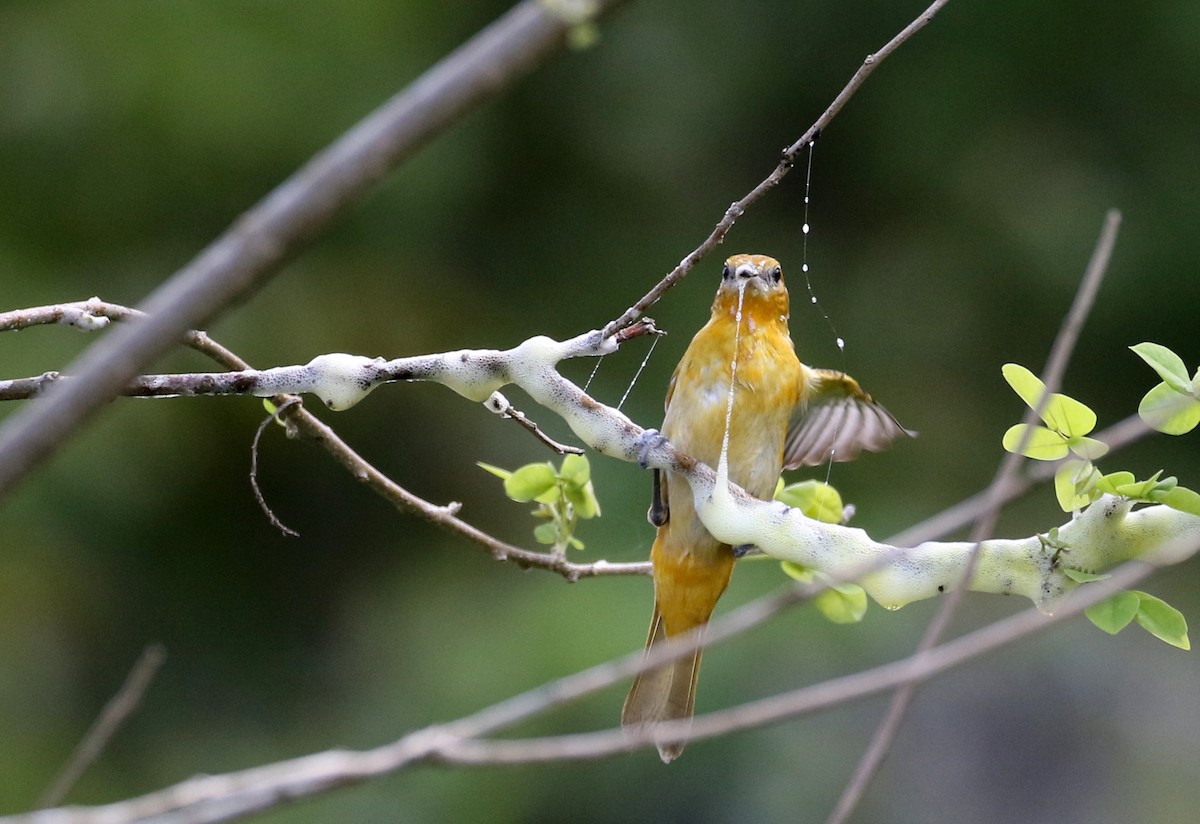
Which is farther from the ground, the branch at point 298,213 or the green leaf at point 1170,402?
the branch at point 298,213

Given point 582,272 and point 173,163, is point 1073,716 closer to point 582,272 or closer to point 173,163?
point 582,272

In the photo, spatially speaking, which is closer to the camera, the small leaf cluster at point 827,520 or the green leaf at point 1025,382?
the green leaf at point 1025,382

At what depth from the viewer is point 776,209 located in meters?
4.77

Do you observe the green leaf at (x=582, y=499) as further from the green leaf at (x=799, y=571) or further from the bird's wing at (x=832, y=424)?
the bird's wing at (x=832, y=424)

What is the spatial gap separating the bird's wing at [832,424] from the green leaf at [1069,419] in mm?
846

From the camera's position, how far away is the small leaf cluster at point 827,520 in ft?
5.12

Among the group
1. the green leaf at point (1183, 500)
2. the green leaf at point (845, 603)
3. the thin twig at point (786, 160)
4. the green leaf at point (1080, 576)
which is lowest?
the green leaf at point (845, 603)

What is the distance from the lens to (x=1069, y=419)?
1.35 m

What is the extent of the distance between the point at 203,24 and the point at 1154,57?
3.16 meters

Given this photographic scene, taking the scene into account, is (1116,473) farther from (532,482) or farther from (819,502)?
(532,482)

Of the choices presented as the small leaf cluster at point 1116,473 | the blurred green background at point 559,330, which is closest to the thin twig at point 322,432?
the small leaf cluster at point 1116,473

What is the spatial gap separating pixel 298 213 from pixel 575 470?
1.11 meters

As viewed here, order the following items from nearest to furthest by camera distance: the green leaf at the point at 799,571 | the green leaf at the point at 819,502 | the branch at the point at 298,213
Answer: the branch at the point at 298,213
the green leaf at the point at 799,571
the green leaf at the point at 819,502

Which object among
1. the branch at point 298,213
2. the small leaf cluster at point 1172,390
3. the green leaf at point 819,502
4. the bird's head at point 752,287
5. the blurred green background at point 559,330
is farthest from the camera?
the blurred green background at point 559,330
